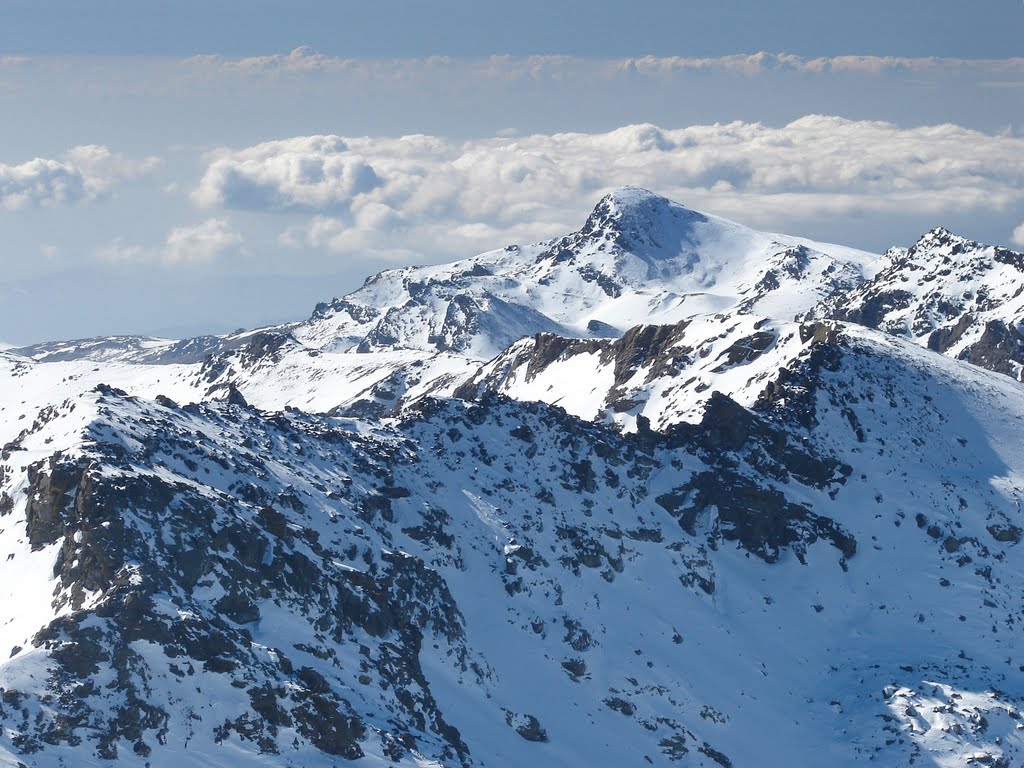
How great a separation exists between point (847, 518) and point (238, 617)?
78.5 m

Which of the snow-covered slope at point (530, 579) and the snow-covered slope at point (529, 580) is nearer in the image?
the snow-covered slope at point (530, 579)

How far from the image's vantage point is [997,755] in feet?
413

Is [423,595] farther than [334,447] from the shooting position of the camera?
No

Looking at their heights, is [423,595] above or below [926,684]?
above

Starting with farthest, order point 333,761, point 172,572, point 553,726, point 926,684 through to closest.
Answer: point 926,684, point 553,726, point 172,572, point 333,761

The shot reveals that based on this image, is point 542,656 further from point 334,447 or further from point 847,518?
point 847,518

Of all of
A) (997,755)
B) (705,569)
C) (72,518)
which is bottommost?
(997,755)

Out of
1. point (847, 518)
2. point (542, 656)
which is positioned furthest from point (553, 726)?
point (847, 518)

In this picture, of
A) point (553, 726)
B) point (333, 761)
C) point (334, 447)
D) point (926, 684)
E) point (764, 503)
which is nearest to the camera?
point (333, 761)

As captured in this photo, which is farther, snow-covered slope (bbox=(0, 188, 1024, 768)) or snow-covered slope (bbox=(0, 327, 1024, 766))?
snow-covered slope (bbox=(0, 327, 1024, 766))

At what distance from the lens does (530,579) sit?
13962 centimetres

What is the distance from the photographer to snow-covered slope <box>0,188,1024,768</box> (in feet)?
327

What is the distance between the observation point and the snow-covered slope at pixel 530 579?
9962 cm

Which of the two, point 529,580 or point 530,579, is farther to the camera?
point 530,579
